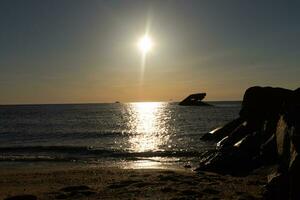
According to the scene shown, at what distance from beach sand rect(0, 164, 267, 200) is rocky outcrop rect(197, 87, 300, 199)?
1170 mm

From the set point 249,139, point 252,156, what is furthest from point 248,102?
point 252,156

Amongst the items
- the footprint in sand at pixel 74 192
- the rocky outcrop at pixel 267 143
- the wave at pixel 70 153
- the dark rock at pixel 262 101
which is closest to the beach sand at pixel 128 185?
the footprint in sand at pixel 74 192

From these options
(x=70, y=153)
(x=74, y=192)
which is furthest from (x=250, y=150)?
(x=70, y=153)

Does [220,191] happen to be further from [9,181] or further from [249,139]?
[9,181]

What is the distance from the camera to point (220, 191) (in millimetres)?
16484

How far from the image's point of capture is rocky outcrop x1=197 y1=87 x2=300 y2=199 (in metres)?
12.3

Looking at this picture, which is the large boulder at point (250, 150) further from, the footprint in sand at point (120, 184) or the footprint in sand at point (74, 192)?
the footprint in sand at point (74, 192)

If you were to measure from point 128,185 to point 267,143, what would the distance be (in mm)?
7521

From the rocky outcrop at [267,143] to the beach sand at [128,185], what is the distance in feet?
3.84

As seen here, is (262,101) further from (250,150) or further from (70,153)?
(70,153)

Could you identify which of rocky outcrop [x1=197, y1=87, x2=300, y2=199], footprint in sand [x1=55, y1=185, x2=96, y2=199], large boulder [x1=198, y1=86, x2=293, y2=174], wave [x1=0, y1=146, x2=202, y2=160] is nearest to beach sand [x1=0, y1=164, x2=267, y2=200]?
footprint in sand [x1=55, y1=185, x2=96, y2=199]

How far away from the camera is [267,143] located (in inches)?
815

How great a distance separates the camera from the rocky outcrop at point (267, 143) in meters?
12.3

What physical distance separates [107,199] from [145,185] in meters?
3.05
